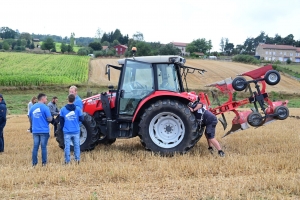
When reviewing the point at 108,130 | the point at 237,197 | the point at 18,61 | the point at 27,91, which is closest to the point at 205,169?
the point at 237,197

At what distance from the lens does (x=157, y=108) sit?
7.54 m

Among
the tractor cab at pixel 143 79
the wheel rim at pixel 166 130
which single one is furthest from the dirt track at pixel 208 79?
the wheel rim at pixel 166 130

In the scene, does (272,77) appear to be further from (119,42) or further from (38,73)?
(119,42)

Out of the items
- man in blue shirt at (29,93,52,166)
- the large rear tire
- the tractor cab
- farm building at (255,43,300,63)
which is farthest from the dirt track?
farm building at (255,43,300,63)

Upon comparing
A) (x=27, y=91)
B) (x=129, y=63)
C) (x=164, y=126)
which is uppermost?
(x=129, y=63)

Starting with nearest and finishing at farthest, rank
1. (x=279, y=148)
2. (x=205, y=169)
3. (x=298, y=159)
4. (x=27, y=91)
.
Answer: (x=205, y=169)
(x=298, y=159)
(x=279, y=148)
(x=27, y=91)

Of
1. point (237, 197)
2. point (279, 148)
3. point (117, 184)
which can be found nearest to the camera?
point (237, 197)

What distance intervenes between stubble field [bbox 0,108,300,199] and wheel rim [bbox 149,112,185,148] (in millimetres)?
386

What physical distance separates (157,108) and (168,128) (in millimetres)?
525

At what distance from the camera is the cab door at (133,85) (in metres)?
7.95

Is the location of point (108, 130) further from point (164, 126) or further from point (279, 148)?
point (279, 148)

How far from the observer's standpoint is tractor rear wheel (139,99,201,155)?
7498 millimetres

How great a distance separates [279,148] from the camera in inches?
331

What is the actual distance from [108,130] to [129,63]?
1512 millimetres
